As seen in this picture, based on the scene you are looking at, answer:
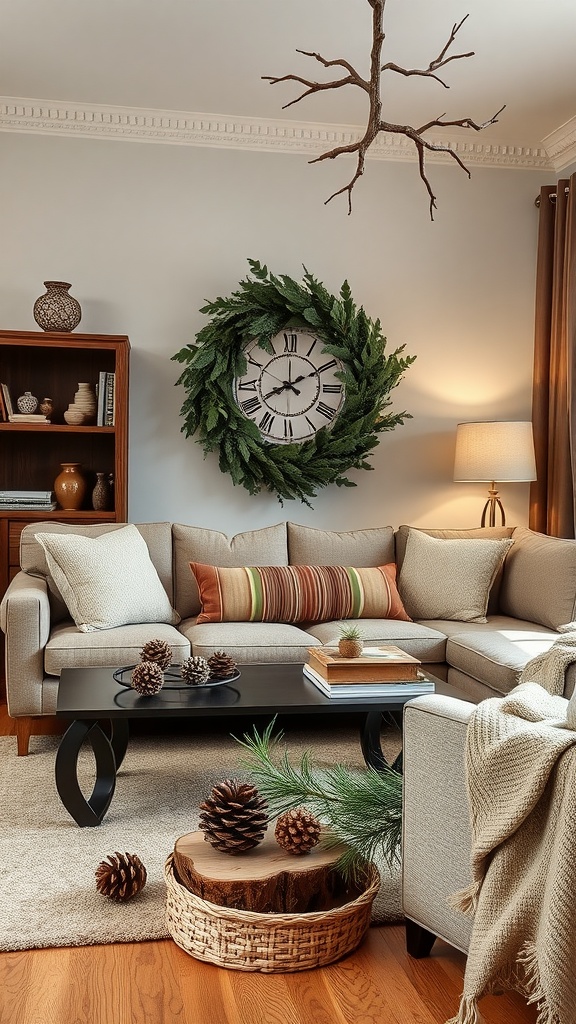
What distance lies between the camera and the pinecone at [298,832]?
6.56 feet

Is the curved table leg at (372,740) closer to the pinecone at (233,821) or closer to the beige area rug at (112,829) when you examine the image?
Result: the beige area rug at (112,829)

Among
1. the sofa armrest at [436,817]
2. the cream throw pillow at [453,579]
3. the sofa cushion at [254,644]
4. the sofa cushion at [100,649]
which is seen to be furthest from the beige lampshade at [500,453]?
the sofa armrest at [436,817]

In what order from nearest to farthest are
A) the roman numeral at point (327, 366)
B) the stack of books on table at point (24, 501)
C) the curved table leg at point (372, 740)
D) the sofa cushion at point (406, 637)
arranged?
the curved table leg at point (372, 740), the sofa cushion at point (406, 637), the stack of books on table at point (24, 501), the roman numeral at point (327, 366)

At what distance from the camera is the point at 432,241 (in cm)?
489

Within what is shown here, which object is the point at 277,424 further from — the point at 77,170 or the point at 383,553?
the point at 77,170

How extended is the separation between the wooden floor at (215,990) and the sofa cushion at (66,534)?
6.53 ft

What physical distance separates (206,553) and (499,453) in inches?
58.6

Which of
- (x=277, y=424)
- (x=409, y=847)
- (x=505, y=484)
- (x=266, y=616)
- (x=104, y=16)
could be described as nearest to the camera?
(x=409, y=847)

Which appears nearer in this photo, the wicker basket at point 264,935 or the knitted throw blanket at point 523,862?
the knitted throw blanket at point 523,862

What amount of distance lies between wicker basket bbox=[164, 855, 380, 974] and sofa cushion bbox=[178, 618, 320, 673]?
1551mm

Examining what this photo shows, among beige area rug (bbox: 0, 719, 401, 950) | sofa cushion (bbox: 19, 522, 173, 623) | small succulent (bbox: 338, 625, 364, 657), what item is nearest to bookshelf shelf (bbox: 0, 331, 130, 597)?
sofa cushion (bbox: 19, 522, 173, 623)

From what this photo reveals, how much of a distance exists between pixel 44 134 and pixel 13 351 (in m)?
1.08

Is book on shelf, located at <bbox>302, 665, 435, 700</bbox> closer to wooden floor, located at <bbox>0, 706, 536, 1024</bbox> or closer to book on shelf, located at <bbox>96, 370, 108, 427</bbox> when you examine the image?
wooden floor, located at <bbox>0, 706, 536, 1024</bbox>

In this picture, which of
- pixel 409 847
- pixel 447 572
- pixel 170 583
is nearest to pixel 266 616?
pixel 170 583
